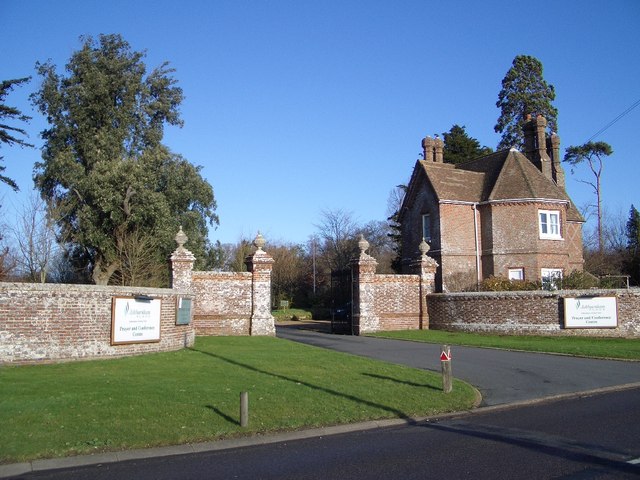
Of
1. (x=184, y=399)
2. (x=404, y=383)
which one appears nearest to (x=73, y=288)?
(x=184, y=399)

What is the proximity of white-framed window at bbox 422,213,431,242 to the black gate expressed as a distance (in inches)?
280

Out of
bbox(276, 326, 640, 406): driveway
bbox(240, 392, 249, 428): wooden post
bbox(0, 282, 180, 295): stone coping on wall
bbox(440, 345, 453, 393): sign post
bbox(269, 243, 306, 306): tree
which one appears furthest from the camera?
bbox(269, 243, 306, 306): tree

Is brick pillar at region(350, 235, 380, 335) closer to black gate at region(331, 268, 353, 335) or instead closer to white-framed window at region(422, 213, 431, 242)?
black gate at region(331, 268, 353, 335)

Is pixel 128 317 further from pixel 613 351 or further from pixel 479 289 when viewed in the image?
pixel 479 289

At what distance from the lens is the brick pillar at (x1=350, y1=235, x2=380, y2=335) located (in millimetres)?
26391

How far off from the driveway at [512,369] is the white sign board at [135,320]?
6208 millimetres

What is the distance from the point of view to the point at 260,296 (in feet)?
81.0

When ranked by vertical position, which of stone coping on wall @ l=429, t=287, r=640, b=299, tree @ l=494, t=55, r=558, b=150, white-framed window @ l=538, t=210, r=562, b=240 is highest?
tree @ l=494, t=55, r=558, b=150

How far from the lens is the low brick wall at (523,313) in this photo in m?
23.2

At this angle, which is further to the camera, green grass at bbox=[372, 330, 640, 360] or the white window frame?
the white window frame

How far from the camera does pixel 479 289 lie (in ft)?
94.1

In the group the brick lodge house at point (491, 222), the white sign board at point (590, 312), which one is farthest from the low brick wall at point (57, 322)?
the brick lodge house at point (491, 222)

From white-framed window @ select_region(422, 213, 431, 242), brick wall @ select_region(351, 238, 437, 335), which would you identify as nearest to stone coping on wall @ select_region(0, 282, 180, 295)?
brick wall @ select_region(351, 238, 437, 335)

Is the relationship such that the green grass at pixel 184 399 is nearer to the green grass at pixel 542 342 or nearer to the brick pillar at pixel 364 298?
the green grass at pixel 542 342
